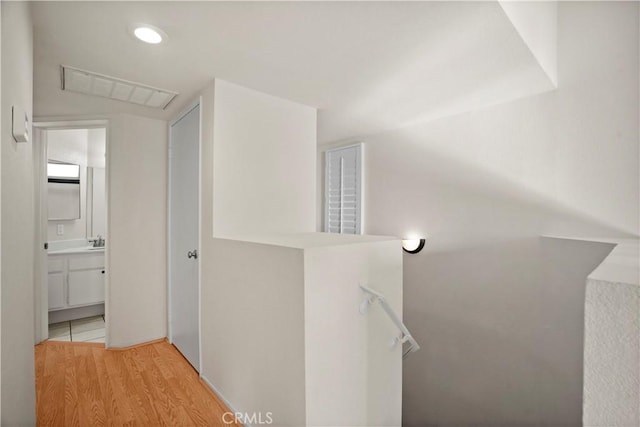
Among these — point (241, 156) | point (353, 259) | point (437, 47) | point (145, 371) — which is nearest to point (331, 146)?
point (241, 156)

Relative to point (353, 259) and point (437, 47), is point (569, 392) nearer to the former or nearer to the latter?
point (353, 259)

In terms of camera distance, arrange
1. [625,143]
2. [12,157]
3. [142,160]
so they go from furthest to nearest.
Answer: [142,160]
[625,143]
[12,157]

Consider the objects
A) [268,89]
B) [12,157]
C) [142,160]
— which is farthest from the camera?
[142,160]

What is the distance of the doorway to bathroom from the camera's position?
8.88ft

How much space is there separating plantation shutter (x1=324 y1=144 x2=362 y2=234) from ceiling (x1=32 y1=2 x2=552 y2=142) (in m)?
1.10

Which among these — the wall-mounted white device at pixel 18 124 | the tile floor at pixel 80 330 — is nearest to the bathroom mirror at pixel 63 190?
the tile floor at pixel 80 330

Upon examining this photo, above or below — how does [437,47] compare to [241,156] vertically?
above

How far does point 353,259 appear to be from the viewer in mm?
1492

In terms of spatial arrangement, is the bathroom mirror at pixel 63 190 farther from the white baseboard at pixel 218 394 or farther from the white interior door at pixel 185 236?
the white baseboard at pixel 218 394

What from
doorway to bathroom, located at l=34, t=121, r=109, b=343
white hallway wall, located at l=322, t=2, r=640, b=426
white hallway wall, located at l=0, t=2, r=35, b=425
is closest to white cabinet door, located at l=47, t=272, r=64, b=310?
doorway to bathroom, located at l=34, t=121, r=109, b=343

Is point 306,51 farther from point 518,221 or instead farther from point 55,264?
point 55,264

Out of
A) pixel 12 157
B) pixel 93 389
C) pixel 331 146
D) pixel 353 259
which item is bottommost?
pixel 93 389

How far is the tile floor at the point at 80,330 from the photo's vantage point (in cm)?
289

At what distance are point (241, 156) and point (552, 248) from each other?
85.6 inches
